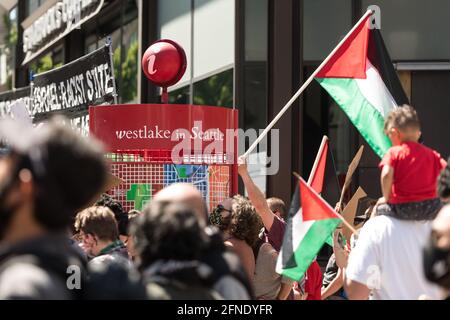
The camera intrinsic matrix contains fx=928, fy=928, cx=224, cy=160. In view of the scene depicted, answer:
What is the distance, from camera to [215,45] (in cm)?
1370

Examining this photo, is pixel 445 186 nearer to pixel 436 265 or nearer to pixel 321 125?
pixel 436 265

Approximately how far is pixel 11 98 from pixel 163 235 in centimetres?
1337

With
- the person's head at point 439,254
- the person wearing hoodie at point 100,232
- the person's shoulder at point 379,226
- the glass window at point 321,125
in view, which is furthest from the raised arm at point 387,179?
the glass window at point 321,125

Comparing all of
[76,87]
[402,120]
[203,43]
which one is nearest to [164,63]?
[76,87]

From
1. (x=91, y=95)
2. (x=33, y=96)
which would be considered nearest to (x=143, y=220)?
(x=91, y=95)

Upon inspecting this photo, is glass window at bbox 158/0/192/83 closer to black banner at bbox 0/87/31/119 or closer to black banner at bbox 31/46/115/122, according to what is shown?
black banner at bbox 0/87/31/119

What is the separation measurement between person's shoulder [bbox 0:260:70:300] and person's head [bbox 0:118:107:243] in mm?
120

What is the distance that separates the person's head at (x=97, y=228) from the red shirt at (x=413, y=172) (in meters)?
1.91

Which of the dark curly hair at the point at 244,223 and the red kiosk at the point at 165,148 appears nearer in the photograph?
the dark curly hair at the point at 244,223

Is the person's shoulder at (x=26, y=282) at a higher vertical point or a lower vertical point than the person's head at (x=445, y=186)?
lower

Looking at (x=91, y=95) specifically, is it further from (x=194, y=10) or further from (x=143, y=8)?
(x=143, y=8)

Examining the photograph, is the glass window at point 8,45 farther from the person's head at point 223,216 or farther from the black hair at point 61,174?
the black hair at point 61,174

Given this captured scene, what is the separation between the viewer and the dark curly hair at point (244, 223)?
6645 millimetres

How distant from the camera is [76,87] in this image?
10.7m
